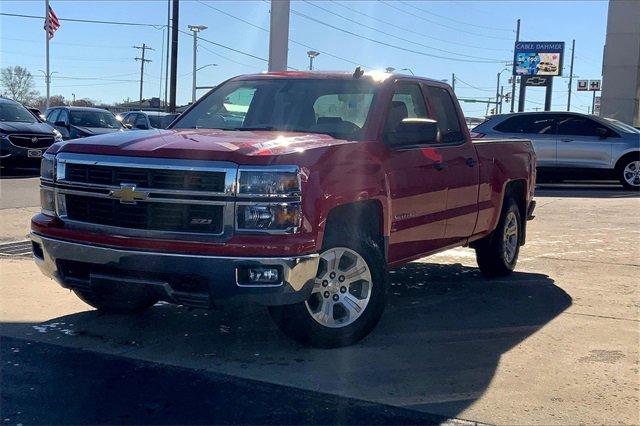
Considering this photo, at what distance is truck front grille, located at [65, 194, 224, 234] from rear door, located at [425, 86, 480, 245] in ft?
7.51

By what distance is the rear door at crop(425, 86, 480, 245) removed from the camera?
20.1 ft

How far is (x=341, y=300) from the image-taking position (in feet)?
16.2

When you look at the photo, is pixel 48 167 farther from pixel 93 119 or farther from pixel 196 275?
pixel 93 119

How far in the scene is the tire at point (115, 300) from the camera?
4.64 metres

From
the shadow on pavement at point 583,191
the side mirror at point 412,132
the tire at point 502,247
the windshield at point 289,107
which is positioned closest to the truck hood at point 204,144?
the windshield at point 289,107

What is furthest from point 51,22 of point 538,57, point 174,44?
point 538,57

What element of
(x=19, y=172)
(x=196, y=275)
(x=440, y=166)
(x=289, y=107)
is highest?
(x=289, y=107)

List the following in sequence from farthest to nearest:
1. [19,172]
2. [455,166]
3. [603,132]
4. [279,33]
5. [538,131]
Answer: [19,172], [538,131], [603,132], [279,33], [455,166]

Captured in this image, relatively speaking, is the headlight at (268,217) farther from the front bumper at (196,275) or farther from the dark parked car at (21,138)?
the dark parked car at (21,138)

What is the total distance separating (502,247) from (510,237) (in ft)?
1.11

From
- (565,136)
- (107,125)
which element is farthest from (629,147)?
(107,125)

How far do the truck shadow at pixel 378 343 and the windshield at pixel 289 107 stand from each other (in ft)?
5.03

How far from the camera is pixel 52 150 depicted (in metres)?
5.09

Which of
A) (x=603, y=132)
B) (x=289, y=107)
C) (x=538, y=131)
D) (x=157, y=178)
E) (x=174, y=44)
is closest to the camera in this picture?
(x=157, y=178)
